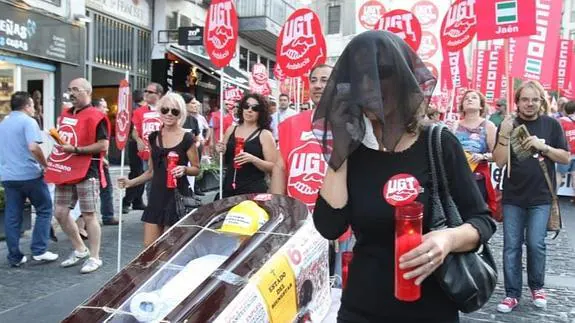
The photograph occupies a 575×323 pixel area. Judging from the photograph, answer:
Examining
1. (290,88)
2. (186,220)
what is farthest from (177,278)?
(290,88)

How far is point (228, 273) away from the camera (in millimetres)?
2730

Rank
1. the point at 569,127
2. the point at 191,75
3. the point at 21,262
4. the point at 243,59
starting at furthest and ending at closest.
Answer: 1. the point at 243,59
2. the point at 191,75
3. the point at 569,127
4. the point at 21,262

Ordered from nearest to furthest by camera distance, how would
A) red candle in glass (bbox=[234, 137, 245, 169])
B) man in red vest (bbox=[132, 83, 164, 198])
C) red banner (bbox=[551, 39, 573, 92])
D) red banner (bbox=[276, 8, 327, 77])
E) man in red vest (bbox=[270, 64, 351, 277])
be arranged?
man in red vest (bbox=[270, 64, 351, 277]) → red candle in glass (bbox=[234, 137, 245, 169]) → red banner (bbox=[276, 8, 327, 77]) → man in red vest (bbox=[132, 83, 164, 198]) → red banner (bbox=[551, 39, 573, 92])

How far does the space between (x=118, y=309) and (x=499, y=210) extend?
4.03 meters

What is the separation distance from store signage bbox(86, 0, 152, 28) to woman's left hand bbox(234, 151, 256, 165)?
9481 mm

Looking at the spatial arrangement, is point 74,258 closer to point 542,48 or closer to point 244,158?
point 244,158

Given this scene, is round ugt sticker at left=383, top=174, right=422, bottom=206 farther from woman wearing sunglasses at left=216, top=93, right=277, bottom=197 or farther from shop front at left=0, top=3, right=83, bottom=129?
shop front at left=0, top=3, right=83, bottom=129

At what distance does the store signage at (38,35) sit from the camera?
10227mm

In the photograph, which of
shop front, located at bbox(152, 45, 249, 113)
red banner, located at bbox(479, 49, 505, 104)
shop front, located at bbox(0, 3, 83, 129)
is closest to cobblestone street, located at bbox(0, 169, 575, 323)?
shop front, located at bbox(0, 3, 83, 129)

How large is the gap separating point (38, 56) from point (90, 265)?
698 centimetres

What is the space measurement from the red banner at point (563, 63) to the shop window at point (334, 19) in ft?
76.2

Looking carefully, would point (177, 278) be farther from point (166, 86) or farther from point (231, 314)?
point (166, 86)

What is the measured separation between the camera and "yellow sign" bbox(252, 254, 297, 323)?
279 cm

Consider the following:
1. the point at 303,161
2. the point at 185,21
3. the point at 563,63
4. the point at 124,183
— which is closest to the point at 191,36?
the point at 185,21
